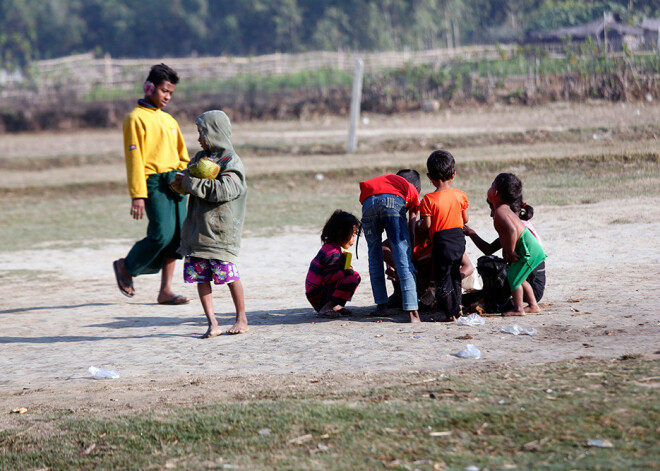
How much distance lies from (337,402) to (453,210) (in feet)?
7.11

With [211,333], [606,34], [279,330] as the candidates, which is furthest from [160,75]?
[606,34]

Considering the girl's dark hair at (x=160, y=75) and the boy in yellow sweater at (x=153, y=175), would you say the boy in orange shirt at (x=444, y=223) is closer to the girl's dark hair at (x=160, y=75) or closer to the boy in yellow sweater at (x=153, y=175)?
the boy in yellow sweater at (x=153, y=175)

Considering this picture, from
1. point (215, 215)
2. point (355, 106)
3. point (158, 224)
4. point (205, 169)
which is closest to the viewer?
point (205, 169)

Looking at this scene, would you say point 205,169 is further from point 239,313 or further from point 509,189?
point 509,189

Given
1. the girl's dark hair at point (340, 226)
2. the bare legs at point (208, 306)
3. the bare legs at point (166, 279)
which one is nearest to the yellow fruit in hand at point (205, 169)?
the bare legs at point (208, 306)

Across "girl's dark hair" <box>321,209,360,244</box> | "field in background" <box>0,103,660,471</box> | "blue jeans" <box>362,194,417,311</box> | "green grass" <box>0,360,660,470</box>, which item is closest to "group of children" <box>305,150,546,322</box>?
"blue jeans" <box>362,194,417,311</box>

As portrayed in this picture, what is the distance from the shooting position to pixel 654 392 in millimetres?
3752

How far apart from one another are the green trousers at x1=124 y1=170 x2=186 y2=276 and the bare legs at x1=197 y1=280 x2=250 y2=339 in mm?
1214

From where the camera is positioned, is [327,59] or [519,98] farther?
[327,59]

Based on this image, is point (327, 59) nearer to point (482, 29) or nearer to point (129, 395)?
point (482, 29)

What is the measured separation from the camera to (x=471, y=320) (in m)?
5.78

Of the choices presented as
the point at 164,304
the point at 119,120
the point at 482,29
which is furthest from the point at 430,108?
the point at 164,304

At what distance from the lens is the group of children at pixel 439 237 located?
5824mm

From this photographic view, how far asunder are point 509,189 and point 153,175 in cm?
295
